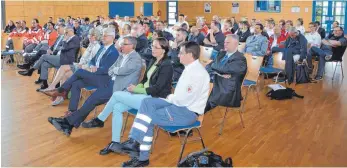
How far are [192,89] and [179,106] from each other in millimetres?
203

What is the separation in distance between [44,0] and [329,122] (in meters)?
12.8

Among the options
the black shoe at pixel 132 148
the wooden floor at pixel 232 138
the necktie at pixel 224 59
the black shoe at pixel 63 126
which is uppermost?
the necktie at pixel 224 59

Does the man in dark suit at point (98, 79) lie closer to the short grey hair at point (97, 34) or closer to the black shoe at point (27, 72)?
the short grey hair at point (97, 34)

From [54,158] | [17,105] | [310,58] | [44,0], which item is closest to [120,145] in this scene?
[54,158]

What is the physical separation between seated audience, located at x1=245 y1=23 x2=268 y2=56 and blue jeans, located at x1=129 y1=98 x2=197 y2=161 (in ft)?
12.0

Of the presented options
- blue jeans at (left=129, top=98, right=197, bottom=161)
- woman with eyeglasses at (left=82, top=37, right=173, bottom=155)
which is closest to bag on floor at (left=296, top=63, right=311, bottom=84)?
woman with eyeglasses at (left=82, top=37, right=173, bottom=155)

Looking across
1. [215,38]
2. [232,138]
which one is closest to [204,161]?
[232,138]

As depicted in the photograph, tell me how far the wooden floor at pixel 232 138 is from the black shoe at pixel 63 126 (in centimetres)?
→ 8

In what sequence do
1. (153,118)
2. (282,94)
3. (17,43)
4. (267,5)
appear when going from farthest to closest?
(267,5) < (17,43) < (282,94) < (153,118)

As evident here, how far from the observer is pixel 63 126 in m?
4.24

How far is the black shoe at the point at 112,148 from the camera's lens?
3736 mm

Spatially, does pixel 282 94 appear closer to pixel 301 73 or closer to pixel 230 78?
pixel 301 73

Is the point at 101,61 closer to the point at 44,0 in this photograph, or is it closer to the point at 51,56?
the point at 51,56

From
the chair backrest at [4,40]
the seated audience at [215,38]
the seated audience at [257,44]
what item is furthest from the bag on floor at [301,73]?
the chair backrest at [4,40]
